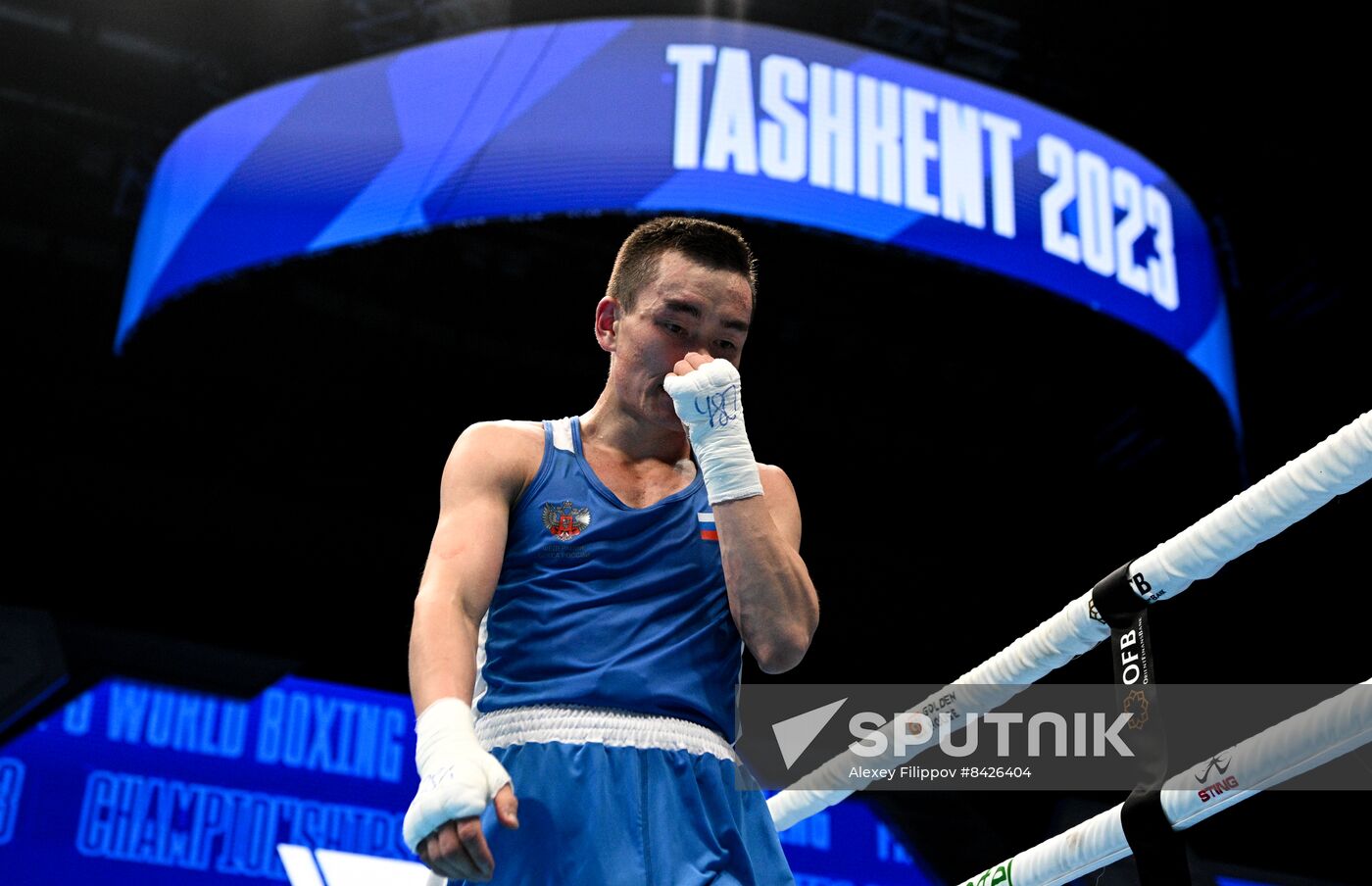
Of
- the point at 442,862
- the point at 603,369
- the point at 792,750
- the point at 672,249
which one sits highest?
the point at 603,369

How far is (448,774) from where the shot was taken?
4.70ft

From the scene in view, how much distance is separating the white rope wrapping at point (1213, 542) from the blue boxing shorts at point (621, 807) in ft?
1.90

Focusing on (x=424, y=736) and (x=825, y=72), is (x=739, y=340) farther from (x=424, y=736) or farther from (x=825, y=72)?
(x=825, y=72)

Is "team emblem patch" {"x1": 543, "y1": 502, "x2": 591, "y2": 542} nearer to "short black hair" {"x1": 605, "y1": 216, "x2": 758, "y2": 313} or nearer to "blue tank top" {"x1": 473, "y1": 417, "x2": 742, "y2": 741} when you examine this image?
"blue tank top" {"x1": 473, "y1": 417, "x2": 742, "y2": 741}

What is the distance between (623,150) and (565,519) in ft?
11.5

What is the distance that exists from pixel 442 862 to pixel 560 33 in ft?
14.1

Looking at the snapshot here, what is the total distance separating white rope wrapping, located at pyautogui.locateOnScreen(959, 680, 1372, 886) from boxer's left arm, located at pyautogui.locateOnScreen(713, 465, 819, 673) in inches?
20.9

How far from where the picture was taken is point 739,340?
1.91 metres

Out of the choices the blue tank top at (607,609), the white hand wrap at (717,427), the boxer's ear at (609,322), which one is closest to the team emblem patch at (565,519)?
the blue tank top at (607,609)

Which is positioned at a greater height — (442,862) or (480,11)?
(480,11)

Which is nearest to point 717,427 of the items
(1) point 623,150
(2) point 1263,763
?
(2) point 1263,763

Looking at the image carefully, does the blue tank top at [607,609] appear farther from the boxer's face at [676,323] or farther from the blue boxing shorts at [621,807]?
the boxer's face at [676,323]

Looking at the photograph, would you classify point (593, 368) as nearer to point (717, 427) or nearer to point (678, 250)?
point (678, 250)

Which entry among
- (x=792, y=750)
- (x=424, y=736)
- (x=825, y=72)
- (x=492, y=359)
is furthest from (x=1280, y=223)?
(x=424, y=736)
